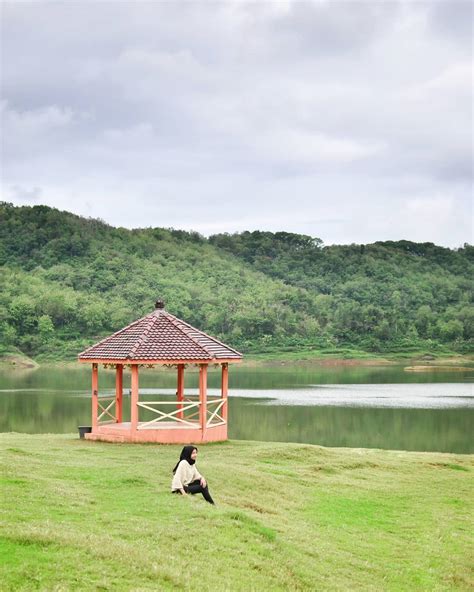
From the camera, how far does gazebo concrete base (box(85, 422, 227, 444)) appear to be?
71.4 feet

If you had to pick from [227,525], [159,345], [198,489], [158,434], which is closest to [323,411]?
[159,345]

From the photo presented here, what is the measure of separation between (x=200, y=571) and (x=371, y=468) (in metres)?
11.7

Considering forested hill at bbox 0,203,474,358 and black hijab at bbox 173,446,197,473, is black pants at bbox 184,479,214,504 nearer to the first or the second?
black hijab at bbox 173,446,197,473

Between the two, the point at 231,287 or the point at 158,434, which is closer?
the point at 158,434

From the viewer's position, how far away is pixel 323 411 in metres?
42.2

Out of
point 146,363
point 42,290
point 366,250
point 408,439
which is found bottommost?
point 408,439

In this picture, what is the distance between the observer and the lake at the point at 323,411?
107ft

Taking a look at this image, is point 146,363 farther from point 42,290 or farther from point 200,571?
point 42,290

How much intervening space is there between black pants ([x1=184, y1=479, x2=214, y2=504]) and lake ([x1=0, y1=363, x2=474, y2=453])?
17140mm

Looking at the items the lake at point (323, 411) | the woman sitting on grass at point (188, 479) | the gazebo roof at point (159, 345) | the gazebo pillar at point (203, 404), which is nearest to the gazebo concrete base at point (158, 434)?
the gazebo pillar at point (203, 404)

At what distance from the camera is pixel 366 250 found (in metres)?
173

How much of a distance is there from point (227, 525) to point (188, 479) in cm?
192

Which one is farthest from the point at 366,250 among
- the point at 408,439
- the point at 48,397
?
the point at 408,439

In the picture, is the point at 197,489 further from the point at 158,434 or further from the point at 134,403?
the point at 134,403
